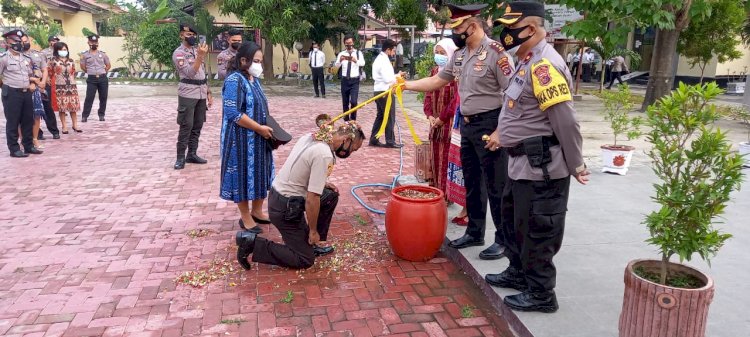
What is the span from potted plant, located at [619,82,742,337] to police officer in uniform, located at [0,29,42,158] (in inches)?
330

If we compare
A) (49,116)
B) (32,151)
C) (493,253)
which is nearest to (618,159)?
(493,253)

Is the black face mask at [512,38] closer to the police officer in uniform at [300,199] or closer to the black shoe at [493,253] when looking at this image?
the police officer in uniform at [300,199]

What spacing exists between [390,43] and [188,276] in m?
5.61

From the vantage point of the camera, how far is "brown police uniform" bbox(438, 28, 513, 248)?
3.95m

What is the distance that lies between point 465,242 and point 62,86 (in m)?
8.79

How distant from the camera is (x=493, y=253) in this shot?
418 cm

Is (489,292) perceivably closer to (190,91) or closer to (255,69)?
(255,69)

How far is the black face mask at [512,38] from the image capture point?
10.3ft

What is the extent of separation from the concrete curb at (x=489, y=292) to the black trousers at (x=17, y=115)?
682cm

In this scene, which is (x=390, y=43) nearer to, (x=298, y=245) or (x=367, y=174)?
(x=367, y=174)

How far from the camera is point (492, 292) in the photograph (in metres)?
3.69

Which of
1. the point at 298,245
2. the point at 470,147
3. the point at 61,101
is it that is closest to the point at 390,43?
the point at 470,147

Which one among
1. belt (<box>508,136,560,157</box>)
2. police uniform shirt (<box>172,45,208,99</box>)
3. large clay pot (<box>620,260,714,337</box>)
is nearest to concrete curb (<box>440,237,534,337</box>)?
large clay pot (<box>620,260,714,337</box>)

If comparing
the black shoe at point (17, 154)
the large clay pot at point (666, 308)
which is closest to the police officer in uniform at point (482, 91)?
the large clay pot at point (666, 308)
